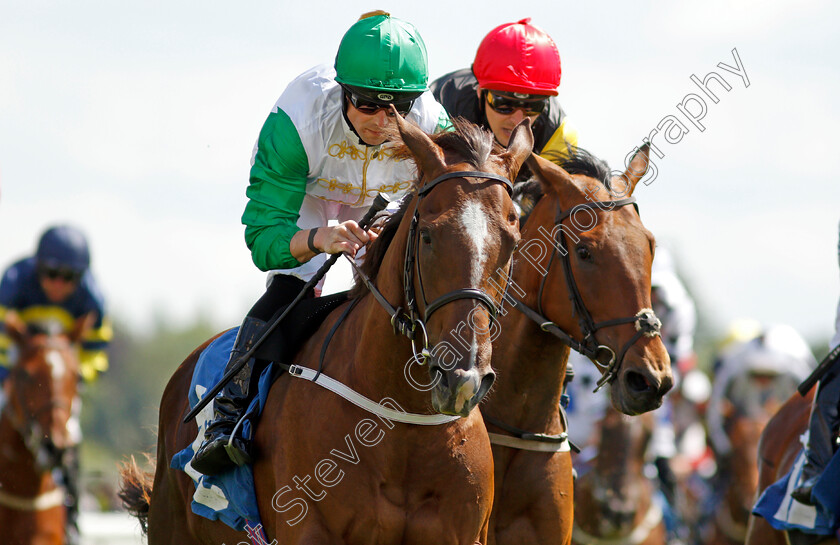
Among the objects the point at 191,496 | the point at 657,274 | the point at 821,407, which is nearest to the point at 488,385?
the point at 191,496

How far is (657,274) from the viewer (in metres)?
11.6

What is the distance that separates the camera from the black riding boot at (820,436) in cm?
667

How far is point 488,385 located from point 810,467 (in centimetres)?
→ 350

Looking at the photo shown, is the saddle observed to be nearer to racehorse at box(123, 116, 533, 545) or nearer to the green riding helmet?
racehorse at box(123, 116, 533, 545)

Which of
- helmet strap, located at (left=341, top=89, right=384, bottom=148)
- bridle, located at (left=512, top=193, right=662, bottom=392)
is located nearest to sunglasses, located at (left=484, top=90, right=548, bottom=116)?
bridle, located at (left=512, top=193, right=662, bottom=392)

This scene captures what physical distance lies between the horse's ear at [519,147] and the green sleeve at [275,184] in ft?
3.95

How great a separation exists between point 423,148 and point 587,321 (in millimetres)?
1445

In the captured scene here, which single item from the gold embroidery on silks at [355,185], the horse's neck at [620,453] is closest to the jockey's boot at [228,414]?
the gold embroidery on silks at [355,185]

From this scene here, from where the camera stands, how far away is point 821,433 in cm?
671

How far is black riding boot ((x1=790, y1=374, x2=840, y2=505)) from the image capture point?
667 centimetres

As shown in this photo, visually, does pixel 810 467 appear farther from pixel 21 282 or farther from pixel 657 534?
pixel 21 282

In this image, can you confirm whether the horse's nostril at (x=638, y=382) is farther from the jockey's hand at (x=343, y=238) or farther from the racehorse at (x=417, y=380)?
the jockey's hand at (x=343, y=238)

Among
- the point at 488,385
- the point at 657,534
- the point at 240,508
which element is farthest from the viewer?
the point at 657,534

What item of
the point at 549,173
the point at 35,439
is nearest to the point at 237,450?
the point at 549,173
